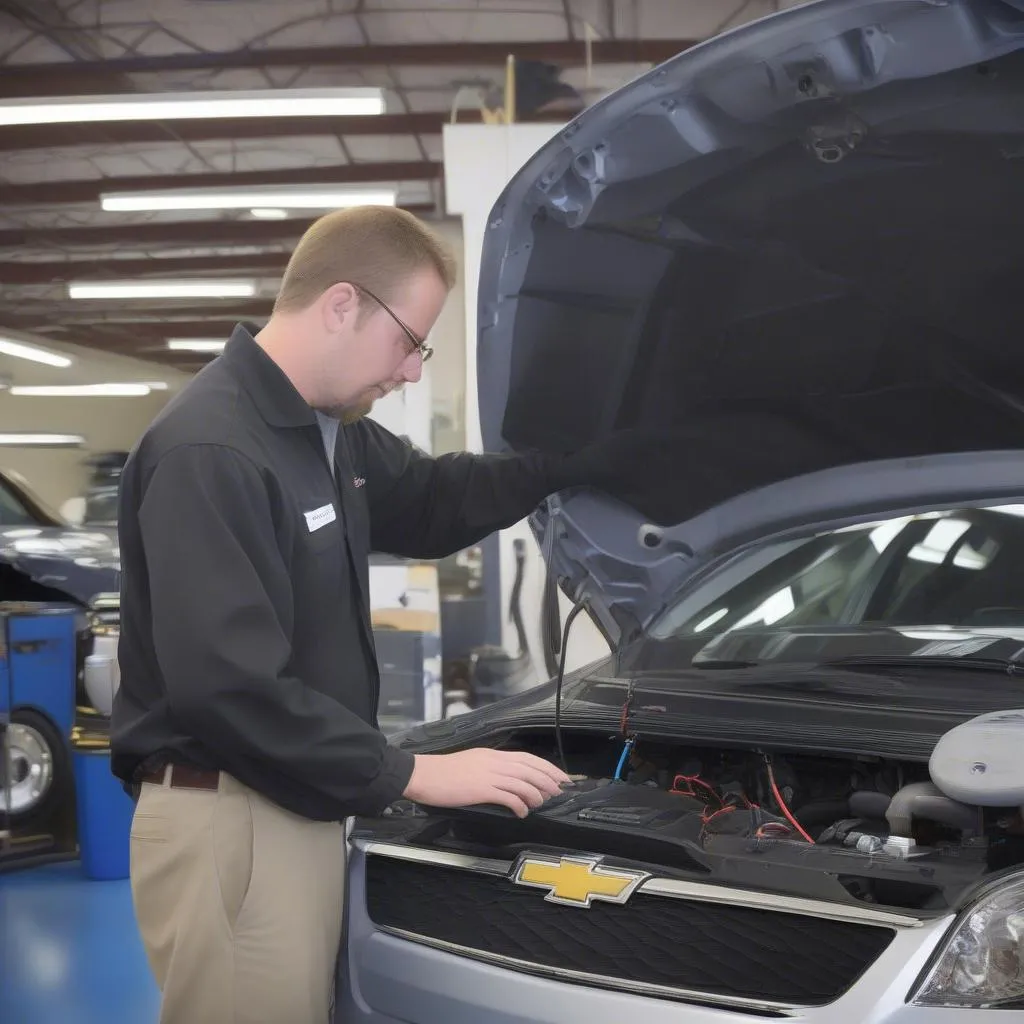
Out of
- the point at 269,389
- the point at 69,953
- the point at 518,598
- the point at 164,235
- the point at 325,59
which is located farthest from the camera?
the point at 164,235

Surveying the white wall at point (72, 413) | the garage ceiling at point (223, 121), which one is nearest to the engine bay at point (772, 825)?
the garage ceiling at point (223, 121)

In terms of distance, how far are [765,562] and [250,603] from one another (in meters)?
1.52

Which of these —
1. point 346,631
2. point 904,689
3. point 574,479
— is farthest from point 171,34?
point 904,689

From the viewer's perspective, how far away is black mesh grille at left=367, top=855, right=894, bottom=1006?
1.34 metres

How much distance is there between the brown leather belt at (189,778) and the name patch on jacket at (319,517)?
376 millimetres

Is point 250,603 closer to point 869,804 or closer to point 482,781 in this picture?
point 482,781

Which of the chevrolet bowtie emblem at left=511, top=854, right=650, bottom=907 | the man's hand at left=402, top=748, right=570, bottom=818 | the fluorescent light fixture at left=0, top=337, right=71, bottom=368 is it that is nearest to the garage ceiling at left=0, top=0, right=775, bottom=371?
the fluorescent light fixture at left=0, top=337, right=71, bottom=368

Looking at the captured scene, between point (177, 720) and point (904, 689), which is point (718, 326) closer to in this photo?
point (904, 689)

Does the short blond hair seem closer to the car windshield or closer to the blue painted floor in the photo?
the car windshield

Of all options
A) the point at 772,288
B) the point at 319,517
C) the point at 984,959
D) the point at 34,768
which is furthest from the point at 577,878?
the point at 34,768

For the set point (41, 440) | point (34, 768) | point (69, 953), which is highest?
point (41, 440)

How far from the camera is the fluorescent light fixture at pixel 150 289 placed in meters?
5.69

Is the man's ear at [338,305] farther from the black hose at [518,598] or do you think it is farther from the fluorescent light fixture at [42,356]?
the fluorescent light fixture at [42,356]

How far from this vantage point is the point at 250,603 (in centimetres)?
143
